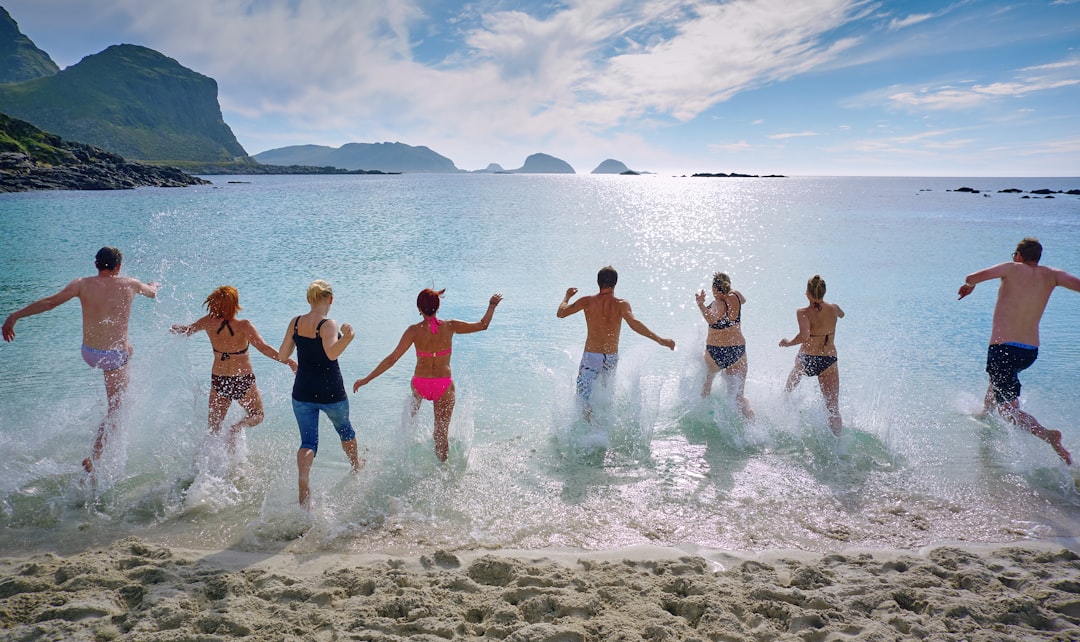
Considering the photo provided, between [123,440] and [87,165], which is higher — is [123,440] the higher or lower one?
the lower one

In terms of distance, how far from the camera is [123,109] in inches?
6550

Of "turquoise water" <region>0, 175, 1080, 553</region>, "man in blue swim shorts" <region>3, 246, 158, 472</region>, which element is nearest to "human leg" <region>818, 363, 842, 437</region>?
"turquoise water" <region>0, 175, 1080, 553</region>

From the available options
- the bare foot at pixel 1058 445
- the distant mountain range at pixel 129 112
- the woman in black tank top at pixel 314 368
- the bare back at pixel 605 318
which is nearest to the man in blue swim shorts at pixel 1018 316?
the bare foot at pixel 1058 445

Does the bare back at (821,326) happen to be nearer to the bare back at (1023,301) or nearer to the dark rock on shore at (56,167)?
the bare back at (1023,301)

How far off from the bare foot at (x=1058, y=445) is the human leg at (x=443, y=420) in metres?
6.52

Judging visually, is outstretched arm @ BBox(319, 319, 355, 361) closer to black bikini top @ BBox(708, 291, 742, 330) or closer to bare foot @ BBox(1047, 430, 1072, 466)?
black bikini top @ BBox(708, 291, 742, 330)

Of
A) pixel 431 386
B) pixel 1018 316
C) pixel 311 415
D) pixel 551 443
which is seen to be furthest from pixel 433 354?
pixel 1018 316

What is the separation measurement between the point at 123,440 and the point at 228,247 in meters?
20.5

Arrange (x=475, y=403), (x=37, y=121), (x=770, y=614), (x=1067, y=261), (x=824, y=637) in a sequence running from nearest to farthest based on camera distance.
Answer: (x=824, y=637), (x=770, y=614), (x=475, y=403), (x=1067, y=261), (x=37, y=121)

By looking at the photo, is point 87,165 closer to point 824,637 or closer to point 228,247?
point 228,247

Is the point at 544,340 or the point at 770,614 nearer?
the point at 770,614

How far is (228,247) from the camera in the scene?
23.8 metres

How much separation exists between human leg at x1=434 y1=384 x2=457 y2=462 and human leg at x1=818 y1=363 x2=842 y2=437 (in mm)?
4571

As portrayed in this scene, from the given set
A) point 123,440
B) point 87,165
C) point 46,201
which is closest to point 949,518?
point 123,440
